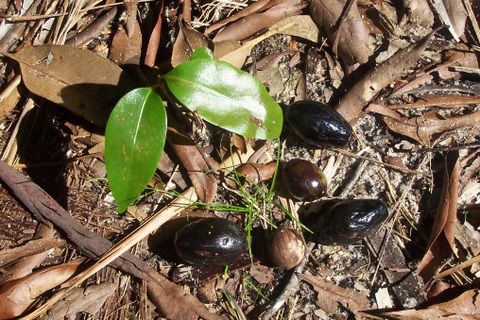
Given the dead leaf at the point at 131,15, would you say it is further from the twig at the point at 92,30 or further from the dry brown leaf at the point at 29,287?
the dry brown leaf at the point at 29,287

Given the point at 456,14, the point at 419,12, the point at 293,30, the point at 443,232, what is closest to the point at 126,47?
the point at 293,30

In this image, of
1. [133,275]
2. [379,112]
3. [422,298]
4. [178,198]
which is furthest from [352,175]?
[133,275]

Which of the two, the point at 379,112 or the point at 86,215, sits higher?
the point at 379,112

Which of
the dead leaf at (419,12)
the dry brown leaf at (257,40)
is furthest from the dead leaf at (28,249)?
the dead leaf at (419,12)

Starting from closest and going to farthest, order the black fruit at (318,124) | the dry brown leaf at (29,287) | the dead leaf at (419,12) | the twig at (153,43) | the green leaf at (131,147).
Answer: the green leaf at (131,147), the dry brown leaf at (29,287), the black fruit at (318,124), the twig at (153,43), the dead leaf at (419,12)

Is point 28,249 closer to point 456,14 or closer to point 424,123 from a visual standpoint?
point 424,123

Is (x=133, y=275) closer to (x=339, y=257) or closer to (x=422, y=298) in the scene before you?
(x=339, y=257)
